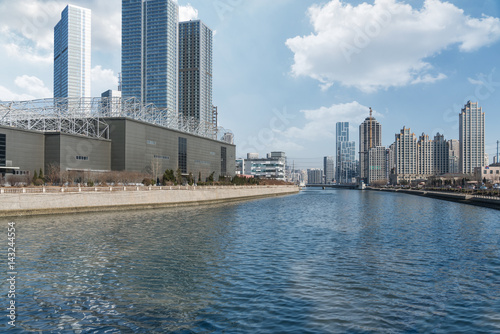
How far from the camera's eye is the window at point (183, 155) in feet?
450

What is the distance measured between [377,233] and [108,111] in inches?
4048

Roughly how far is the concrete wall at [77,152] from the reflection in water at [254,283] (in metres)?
65.0

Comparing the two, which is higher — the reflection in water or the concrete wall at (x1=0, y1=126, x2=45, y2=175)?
the concrete wall at (x1=0, y1=126, x2=45, y2=175)

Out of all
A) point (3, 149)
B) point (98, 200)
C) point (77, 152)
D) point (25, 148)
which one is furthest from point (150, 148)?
point (98, 200)

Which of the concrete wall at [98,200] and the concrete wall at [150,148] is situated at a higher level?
the concrete wall at [150,148]

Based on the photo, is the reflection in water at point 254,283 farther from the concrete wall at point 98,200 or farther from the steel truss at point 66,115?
the steel truss at point 66,115

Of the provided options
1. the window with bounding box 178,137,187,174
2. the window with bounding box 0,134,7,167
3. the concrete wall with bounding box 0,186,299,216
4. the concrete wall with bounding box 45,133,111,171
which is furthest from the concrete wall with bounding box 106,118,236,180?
the concrete wall with bounding box 0,186,299,216

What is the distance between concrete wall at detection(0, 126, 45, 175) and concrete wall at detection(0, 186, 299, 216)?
40.1 m

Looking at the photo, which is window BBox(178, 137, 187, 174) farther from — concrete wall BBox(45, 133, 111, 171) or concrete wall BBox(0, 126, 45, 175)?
concrete wall BBox(0, 126, 45, 175)

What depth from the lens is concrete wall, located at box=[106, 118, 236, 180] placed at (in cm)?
10931

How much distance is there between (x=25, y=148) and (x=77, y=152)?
1248cm

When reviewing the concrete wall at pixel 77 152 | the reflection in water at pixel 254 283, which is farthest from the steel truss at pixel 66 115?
the reflection in water at pixel 254 283

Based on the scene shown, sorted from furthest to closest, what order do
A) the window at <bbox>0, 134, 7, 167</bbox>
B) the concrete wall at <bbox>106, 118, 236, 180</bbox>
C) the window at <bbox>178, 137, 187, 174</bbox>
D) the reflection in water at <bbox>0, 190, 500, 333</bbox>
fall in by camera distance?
the window at <bbox>178, 137, 187, 174</bbox>, the concrete wall at <bbox>106, 118, 236, 180</bbox>, the window at <bbox>0, 134, 7, 167</bbox>, the reflection in water at <bbox>0, 190, 500, 333</bbox>

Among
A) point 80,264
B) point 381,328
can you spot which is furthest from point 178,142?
point 381,328
